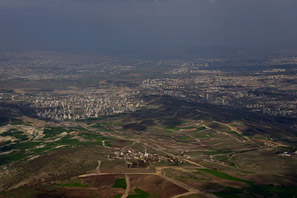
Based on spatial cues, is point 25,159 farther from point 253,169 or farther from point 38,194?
point 253,169

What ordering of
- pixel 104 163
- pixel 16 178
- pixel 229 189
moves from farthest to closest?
pixel 104 163
pixel 16 178
pixel 229 189

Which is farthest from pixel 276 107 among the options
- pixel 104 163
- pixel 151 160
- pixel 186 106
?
pixel 104 163

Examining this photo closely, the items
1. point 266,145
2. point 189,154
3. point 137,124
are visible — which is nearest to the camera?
point 189,154

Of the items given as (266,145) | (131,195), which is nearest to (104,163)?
(131,195)

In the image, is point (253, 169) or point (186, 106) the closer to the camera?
point (253, 169)

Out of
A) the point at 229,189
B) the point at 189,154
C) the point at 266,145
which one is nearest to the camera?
the point at 229,189

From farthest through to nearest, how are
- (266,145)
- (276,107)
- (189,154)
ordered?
(276,107)
(266,145)
(189,154)

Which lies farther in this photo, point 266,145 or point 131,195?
point 266,145

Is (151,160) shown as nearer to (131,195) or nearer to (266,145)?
(131,195)
